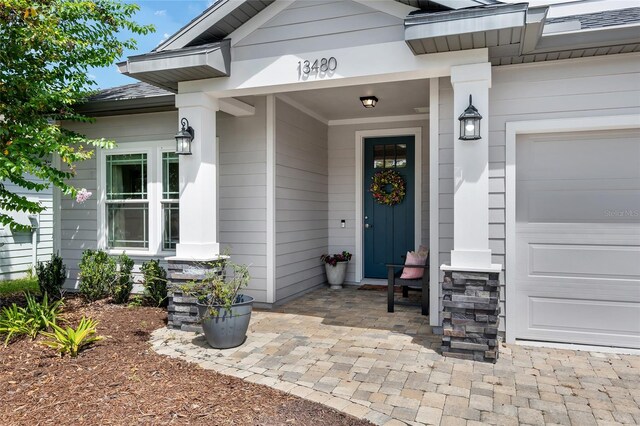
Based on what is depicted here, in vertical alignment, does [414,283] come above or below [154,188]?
below

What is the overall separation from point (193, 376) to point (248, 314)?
86 cm

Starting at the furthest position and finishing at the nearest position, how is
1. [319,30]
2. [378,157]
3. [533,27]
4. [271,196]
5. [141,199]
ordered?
[378,157] < [141,199] < [271,196] < [319,30] < [533,27]

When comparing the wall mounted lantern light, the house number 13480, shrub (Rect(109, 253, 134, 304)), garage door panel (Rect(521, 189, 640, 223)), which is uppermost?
the house number 13480

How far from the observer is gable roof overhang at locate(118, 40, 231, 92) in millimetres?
3986

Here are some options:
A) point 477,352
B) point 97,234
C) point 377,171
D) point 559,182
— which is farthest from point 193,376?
point 377,171

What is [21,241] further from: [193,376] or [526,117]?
[526,117]

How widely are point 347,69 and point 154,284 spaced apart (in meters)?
3.40

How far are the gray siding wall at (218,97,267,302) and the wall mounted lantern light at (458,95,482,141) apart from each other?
2.66m

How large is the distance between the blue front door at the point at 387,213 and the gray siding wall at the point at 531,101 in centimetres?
256

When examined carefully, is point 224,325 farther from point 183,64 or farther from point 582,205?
point 582,205

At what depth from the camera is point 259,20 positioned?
4125 millimetres

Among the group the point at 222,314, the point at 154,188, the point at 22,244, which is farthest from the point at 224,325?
the point at 22,244

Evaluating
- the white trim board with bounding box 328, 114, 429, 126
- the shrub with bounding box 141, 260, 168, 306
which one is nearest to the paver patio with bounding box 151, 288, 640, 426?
the shrub with bounding box 141, 260, 168, 306

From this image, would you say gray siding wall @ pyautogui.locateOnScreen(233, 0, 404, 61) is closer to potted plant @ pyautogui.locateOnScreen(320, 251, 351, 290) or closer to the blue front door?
the blue front door
